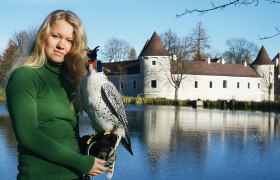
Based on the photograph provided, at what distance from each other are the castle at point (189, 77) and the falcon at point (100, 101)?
53.1 meters

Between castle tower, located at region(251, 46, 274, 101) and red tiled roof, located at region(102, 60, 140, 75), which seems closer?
red tiled roof, located at region(102, 60, 140, 75)

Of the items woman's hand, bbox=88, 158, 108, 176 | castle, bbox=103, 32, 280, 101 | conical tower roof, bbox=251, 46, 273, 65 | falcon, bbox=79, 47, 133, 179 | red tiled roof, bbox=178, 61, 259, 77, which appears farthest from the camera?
conical tower roof, bbox=251, 46, 273, 65

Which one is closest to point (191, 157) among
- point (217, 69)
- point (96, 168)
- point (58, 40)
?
point (96, 168)

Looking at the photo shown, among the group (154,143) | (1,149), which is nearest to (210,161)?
(154,143)

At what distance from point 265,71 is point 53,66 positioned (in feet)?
242

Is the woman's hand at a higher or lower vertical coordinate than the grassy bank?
higher

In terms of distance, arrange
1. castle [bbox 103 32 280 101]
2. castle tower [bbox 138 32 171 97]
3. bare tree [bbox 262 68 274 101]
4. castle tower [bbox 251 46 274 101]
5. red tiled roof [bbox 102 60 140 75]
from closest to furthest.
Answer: castle tower [bbox 138 32 171 97], castle [bbox 103 32 280 101], red tiled roof [bbox 102 60 140 75], bare tree [bbox 262 68 274 101], castle tower [bbox 251 46 274 101]

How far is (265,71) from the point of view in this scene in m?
72.6

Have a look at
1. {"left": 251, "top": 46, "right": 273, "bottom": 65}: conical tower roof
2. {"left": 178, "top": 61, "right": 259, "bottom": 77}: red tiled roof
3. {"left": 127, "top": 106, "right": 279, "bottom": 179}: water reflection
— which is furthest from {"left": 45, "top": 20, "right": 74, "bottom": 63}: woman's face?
{"left": 251, "top": 46, "right": 273, "bottom": 65}: conical tower roof

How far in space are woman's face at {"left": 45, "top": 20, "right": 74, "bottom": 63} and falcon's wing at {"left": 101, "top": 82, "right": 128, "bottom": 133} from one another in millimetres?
358

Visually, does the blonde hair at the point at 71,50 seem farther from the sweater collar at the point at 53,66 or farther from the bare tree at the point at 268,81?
the bare tree at the point at 268,81

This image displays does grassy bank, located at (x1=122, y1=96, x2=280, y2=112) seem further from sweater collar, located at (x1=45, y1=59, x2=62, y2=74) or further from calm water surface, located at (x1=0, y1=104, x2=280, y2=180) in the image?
sweater collar, located at (x1=45, y1=59, x2=62, y2=74)

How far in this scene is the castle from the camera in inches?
→ 2411

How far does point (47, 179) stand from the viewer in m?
2.38
